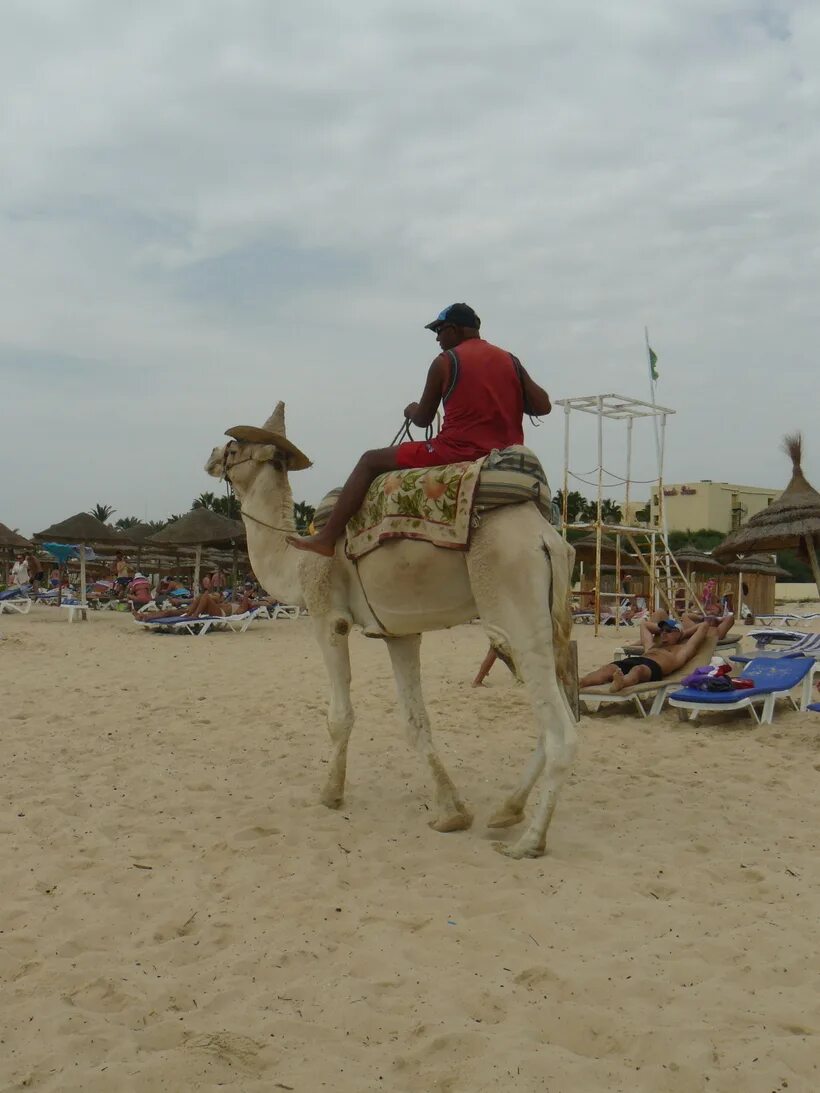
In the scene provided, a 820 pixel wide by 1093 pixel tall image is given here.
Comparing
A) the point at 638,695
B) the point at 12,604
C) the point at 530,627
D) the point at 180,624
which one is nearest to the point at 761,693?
the point at 638,695

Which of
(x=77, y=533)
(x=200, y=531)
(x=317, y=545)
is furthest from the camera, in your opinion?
(x=200, y=531)

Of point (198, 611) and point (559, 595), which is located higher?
point (559, 595)

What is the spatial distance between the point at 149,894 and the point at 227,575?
1674 inches

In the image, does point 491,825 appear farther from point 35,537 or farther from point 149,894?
point 35,537

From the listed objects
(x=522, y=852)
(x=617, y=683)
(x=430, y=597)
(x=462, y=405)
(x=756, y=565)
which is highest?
(x=462, y=405)

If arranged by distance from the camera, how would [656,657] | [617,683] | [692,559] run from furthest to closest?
[692,559], [656,657], [617,683]

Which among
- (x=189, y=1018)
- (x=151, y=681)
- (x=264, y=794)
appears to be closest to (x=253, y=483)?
(x=264, y=794)

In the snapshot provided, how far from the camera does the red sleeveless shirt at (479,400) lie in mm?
4973

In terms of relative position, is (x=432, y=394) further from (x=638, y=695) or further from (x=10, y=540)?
(x=10, y=540)

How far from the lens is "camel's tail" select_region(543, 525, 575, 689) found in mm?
4770

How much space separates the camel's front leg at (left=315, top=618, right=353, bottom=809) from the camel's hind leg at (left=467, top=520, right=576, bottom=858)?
1.26m

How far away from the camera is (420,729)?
5641 mm

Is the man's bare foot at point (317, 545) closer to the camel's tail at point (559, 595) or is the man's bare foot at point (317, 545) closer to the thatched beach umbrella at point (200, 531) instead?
the camel's tail at point (559, 595)

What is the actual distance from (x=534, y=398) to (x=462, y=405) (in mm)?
448
